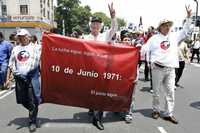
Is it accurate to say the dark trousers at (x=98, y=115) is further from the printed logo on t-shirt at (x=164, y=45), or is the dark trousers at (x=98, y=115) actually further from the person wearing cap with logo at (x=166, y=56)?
the printed logo on t-shirt at (x=164, y=45)

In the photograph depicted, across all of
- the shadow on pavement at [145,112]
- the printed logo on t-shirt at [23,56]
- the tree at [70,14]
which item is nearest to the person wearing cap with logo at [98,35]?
the printed logo on t-shirt at [23,56]

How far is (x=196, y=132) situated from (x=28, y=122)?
3062 mm

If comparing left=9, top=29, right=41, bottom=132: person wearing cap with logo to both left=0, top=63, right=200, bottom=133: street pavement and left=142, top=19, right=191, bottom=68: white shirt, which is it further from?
left=142, top=19, right=191, bottom=68: white shirt

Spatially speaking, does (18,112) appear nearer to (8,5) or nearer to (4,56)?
(4,56)

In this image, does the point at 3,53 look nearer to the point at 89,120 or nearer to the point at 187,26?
the point at 89,120

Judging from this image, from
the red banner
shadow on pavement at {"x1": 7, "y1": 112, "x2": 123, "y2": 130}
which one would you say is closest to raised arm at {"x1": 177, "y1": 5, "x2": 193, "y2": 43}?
the red banner

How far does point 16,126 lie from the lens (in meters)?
7.12

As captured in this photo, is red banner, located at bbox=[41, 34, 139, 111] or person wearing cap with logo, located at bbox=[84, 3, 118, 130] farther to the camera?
person wearing cap with logo, located at bbox=[84, 3, 118, 130]

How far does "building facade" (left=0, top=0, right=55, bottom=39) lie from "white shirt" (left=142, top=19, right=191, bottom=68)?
50.3m

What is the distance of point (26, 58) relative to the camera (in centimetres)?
673

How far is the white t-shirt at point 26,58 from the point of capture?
265 inches

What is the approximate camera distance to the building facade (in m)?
58.2

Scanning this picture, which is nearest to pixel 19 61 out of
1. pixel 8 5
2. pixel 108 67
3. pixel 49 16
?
pixel 108 67

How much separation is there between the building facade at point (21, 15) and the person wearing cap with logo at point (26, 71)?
50629mm
